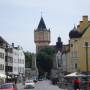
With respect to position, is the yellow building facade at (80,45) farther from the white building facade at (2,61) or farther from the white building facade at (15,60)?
the white building facade at (15,60)

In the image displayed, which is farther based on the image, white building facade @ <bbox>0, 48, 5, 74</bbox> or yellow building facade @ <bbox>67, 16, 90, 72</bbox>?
white building facade @ <bbox>0, 48, 5, 74</bbox>

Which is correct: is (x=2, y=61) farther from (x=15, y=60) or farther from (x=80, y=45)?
(x=80, y=45)

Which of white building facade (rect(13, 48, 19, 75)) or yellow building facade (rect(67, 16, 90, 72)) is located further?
white building facade (rect(13, 48, 19, 75))

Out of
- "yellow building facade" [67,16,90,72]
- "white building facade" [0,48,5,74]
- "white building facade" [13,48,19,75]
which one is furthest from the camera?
"white building facade" [13,48,19,75]

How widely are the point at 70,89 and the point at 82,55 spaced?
37.4 m

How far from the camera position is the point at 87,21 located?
3674 inches

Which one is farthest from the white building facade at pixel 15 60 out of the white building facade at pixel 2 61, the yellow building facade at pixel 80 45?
the yellow building facade at pixel 80 45

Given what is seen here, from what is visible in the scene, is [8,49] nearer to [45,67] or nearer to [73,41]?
[73,41]

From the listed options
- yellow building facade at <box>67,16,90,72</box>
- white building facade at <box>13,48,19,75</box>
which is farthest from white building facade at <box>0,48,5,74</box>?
white building facade at <box>13,48,19,75</box>

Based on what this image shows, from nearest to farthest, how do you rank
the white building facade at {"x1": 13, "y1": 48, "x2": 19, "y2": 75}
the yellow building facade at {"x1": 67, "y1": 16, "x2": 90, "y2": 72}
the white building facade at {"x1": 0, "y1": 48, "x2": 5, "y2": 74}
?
1. the yellow building facade at {"x1": 67, "y1": 16, "x2": 90, "y2": 72}
2. the white building facade at {"x1": 0, "y1": 48, "x2": 5, "y2": 74}
3. the white building facade at {"x1": 13, "y1": 48, "x2": 19, "y2": 75}

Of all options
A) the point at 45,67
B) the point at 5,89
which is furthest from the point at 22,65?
the point at 5,89

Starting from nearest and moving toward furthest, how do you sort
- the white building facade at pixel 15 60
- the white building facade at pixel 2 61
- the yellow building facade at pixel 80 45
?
1. the yellow building facade at pixel 80 45
2. the white building facade at pixel 2 61
3. the white building facade at pixel 15 60

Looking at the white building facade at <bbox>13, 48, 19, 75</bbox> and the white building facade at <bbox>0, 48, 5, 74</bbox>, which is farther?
the white building facade at <bbox>13, 48, 19, 75</bbox>

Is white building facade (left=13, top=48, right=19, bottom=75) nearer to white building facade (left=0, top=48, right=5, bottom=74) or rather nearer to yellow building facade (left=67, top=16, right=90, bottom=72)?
white building facade (left=0, top=48, right=5, bottom=74)
